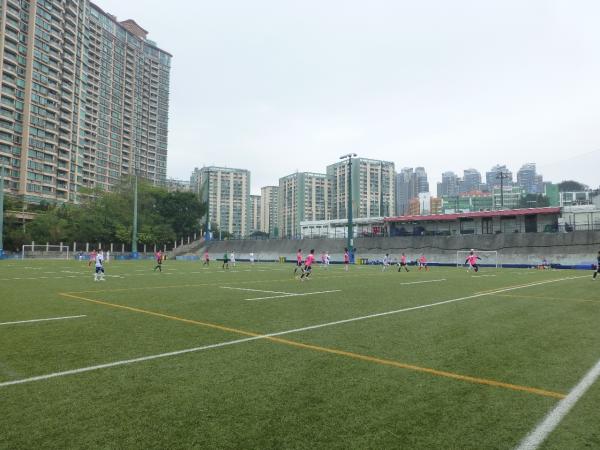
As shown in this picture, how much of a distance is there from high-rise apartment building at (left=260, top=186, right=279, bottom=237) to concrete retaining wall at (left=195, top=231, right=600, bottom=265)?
95.2 metres

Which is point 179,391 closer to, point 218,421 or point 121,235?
point 218,421

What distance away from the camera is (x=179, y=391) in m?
4.68

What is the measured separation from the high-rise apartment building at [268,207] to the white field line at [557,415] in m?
164

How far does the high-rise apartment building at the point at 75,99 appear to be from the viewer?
83.8 meters

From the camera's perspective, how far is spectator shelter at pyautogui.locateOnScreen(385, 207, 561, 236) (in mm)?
58781

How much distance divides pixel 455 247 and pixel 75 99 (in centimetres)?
Answer: 9733

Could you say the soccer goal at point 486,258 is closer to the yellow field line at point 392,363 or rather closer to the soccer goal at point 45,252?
the yellow field line at point 392,363

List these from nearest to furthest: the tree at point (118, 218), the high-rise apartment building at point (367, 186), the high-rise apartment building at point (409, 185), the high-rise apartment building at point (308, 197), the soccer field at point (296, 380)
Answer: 1. the soccer field at point (296, 380)
2. the tree at point (118, 218)
3. the high-rise apartment building at point (367, 186)
4. the high-rise apartment building at point (308, 197)
5. the high-rise apartment building at point (409, 185)

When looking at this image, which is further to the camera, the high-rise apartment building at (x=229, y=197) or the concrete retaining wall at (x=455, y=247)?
the high-rise apartment building at (x=229, y=197)

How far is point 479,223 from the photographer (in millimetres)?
64688

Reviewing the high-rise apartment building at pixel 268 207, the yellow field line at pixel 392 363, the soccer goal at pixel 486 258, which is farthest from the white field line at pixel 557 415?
the high-rise apartment building at pixel 268 207

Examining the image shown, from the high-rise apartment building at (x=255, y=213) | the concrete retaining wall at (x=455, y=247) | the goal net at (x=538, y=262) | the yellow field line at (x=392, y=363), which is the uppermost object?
the high-rise apartment building at (x=255, y=213)

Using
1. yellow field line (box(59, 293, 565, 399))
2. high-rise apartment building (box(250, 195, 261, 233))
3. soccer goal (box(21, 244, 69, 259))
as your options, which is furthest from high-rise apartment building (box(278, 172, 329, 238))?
yellow field line (box(59, 293, 565, 399))

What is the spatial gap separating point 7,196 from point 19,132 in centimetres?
1563
